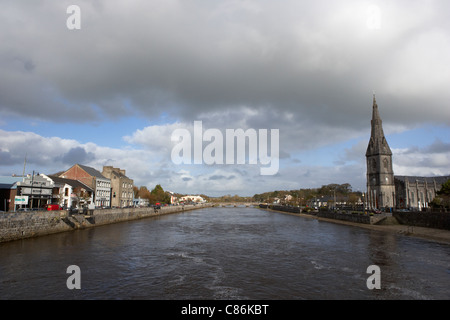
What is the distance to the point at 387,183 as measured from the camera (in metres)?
103

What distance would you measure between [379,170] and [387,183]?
5.55m

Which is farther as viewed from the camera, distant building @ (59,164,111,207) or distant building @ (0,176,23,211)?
distant building @ (59,164,111,207)

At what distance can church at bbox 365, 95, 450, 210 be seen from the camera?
4026 inches

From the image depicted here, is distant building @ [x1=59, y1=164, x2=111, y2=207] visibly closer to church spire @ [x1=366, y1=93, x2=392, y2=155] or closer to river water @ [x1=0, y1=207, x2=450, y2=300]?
river water @ [x1=0, y1=207, x2=450, y2=300]

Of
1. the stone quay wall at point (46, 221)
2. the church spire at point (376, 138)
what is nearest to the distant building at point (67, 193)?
the stone quay wall at point (46, 221)

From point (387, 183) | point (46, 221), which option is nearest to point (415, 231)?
point (46, 221)

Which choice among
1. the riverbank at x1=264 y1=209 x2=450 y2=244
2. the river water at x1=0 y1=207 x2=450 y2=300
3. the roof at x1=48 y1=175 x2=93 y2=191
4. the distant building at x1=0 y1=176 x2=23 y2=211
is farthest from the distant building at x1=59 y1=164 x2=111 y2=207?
the riverbank at x1=264 y1=209 x2=450 y2=244

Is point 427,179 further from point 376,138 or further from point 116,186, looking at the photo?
point 116,186

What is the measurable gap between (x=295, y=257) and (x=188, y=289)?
46.1 ft

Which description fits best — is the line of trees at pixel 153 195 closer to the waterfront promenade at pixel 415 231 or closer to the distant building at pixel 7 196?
the distant building at pixel 7 196

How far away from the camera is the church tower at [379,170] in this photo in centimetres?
10256
